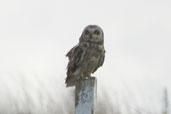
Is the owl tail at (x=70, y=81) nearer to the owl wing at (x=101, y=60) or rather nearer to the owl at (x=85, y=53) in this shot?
the owl at (x=85, y=53)

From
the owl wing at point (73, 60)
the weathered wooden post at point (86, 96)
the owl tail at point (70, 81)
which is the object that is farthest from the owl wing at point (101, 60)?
the weathered wooden post at point (86, 96)

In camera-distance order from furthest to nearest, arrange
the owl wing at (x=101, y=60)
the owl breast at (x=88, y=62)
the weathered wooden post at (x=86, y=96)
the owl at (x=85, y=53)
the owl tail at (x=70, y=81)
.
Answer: the owl wing at (x=101, y=60), the owl breast at (x=88, y=62), the owl at (x=85, y=53), the owl tail at (x=70, y=81), the weathered wooden post at (x=86, y=96)

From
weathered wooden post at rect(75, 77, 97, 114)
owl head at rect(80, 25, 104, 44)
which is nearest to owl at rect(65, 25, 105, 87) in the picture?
owl head at rect(80, 25, 104, 44)

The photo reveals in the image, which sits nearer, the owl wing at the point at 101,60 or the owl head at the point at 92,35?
the owl head at the point at 92,35

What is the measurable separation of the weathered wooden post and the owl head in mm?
3048

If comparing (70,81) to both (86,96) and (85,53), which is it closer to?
(85,53)

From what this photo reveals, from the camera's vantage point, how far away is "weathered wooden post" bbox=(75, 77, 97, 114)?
24.2 ft

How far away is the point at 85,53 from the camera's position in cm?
1085

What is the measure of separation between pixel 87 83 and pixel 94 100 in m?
0.25

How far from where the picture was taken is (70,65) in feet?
35.6

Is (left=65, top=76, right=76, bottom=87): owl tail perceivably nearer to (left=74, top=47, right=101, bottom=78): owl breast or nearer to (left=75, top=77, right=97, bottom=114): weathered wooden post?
(left=74, top=47, right=101, bottom=78): owl breast

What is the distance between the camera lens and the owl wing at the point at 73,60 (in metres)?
10.7

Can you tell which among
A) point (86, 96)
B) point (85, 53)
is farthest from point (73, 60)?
point (86, 96)

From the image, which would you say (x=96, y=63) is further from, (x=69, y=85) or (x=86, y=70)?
(x=69, y=85)
